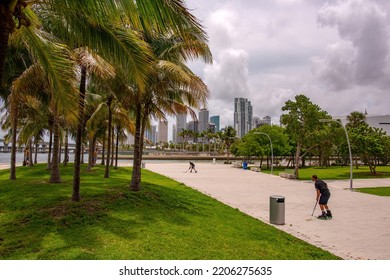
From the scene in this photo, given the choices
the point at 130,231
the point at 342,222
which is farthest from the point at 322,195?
the point at 130,231

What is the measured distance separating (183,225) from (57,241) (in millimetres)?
3369

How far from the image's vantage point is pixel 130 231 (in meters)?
7.83

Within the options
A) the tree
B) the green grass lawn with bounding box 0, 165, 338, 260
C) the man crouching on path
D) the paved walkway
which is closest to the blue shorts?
the man crouching on path

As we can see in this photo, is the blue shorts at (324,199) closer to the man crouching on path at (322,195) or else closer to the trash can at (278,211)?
the man crouching on path at (322,195)

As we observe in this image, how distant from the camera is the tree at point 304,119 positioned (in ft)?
93.2

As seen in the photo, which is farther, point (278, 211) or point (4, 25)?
point (278, 211)

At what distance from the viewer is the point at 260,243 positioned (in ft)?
25.3

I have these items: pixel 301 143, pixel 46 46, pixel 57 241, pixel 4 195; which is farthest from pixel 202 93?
pixel 301 143

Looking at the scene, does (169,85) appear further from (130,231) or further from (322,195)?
(322,195)

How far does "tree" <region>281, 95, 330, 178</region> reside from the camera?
28422mm

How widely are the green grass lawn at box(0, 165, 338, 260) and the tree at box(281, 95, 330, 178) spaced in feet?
62.3

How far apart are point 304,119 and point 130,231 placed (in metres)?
24.2

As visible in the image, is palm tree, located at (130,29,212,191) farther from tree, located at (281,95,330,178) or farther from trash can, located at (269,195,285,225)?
Result: tree, located at (281,95,330,178)

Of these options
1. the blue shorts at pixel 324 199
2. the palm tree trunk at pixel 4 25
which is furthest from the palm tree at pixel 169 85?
the palm tree trunk at pixel 4 25
